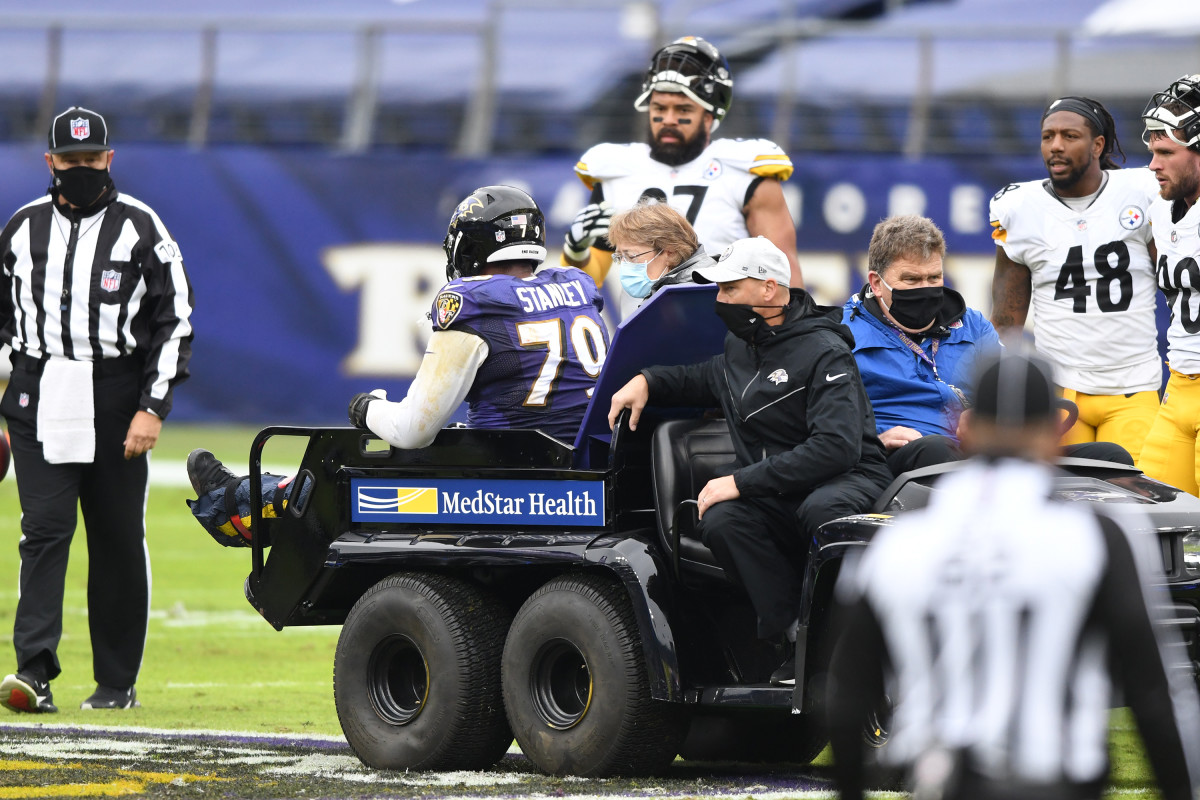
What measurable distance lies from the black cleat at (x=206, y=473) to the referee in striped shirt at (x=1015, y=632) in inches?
149

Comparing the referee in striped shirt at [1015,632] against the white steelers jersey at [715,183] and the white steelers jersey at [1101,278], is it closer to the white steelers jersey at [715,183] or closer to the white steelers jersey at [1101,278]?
the white steelers jersey at [1101,278]

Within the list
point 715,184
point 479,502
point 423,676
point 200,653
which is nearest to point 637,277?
point 479,502

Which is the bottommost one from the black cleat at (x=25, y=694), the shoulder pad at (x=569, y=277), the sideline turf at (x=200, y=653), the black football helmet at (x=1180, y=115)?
the sideline turf at (x=200, y=653)

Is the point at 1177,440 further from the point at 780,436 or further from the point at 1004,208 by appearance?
the point at 780,436

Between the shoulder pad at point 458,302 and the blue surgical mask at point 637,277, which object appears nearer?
the shoulder pad at point 458,302

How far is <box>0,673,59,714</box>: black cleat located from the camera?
22.0 feet

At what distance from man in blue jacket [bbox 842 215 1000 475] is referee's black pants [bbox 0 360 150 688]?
10.2 feet

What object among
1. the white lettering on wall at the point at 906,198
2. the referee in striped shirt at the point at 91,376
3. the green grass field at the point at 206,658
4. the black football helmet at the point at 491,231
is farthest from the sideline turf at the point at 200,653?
the white lettering on wall at the point at 906,198

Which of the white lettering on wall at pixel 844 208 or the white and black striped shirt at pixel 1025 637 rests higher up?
the white lettering on wall at pixel 844 208

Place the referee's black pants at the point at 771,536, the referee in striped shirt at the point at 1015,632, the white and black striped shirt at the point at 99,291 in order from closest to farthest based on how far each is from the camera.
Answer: the referee in striped shirt at the point at 1015,632 < the referee's black pants at the point at 771,536 < the white and black striped shirt at the point at 99,291

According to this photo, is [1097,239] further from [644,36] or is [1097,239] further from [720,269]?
[644,36]

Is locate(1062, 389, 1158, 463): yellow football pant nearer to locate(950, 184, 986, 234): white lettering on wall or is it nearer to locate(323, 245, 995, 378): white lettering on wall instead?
locate(950, 184, 986, 234): white lettering on wall

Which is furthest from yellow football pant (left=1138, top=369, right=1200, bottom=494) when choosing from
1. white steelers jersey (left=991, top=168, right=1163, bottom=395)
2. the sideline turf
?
the sideline turf

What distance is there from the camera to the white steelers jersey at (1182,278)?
19.5 feet
